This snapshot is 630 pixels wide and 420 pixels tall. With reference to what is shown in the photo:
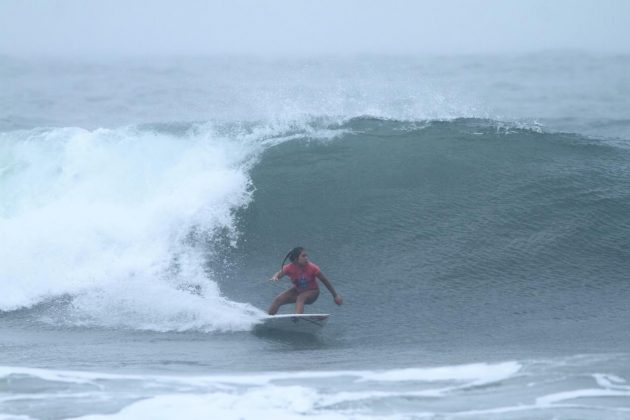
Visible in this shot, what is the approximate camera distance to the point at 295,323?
940 centimetres

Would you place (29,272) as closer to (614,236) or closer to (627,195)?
(614,236)

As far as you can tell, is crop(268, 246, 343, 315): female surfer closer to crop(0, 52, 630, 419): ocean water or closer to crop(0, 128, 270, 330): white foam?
crop(0, 52, 630, 419): ocean water

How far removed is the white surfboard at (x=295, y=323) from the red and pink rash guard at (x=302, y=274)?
548 millimetres

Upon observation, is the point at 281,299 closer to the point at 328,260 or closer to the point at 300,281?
the point at 300,281

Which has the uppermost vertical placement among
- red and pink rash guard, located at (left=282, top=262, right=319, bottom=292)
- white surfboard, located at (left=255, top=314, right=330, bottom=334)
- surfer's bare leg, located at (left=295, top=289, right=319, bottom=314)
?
red and pink rash guard, located at (left=282, top=262, right=319, bottom=292)

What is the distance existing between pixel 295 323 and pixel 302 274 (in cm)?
67

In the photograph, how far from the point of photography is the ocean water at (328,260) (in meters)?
7.30

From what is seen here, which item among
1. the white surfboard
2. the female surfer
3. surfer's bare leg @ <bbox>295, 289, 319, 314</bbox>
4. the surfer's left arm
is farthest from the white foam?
the surfer's left arm

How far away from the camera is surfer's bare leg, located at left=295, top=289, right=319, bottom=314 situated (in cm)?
960

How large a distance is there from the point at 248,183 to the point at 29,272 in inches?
171

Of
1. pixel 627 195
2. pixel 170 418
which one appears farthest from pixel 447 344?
pixel 627 195

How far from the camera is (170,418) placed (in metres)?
6.73

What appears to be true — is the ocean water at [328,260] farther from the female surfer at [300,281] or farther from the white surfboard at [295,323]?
the female surfer at [300,281]

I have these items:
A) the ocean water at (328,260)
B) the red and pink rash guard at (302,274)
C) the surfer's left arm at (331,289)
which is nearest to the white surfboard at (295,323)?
the ocean water at (328,260)
